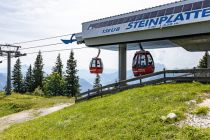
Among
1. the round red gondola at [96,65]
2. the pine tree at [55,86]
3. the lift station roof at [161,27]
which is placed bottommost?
the pine tree at [55,86]

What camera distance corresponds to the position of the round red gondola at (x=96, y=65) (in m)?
41.0

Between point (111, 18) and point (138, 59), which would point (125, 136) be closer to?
point (138, 59)

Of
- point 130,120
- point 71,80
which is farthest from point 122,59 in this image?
point 71,80

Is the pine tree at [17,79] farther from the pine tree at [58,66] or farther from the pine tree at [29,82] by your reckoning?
the pine tree at [58,66]

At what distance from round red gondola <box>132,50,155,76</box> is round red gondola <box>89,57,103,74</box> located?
8.84 m

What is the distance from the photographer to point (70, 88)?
94.3m

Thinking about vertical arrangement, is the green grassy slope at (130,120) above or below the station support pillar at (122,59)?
below

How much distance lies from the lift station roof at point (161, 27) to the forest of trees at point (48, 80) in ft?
147

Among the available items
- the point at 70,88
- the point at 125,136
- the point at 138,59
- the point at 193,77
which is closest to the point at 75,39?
the point at 138,59

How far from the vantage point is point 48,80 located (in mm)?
97125

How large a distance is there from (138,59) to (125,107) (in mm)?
12263

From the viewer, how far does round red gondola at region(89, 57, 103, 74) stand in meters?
41.0

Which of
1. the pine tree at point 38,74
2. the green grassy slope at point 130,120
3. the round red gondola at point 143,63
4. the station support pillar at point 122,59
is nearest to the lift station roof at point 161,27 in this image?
the station support pillar at point 122,59

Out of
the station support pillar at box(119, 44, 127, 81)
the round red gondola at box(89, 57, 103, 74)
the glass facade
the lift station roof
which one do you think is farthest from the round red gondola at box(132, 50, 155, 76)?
the round red gondola at box(89, 57, 103, 74)
